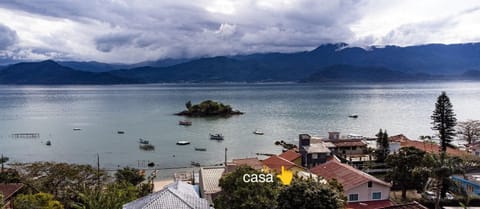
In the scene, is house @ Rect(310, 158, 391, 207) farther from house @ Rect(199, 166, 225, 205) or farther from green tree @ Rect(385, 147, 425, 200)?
house @ Rect(199, 166, 225, 205)

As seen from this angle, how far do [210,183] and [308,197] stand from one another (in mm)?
11754

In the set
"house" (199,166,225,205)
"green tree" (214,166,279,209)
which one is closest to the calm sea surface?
"house" (199,166,225,205)

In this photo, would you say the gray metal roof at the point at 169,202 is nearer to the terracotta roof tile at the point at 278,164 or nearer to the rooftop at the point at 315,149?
the terracotta roof tile at the point at 278,164

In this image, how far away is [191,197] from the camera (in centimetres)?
1923

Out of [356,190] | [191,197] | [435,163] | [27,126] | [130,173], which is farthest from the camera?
[27,126]

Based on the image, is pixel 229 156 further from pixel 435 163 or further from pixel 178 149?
pixel 435 163

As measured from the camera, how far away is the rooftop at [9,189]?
27.2m

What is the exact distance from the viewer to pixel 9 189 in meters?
28.1

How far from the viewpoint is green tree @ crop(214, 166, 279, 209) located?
17.0 meters

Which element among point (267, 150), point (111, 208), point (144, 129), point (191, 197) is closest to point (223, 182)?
point (191, 197)

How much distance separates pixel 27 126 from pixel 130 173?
6696 cm

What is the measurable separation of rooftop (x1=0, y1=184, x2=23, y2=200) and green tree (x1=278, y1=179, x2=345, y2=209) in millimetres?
21273

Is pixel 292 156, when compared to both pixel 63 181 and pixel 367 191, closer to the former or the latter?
pixel 367 191

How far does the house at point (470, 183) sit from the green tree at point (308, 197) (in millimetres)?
18117
